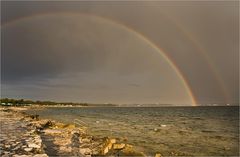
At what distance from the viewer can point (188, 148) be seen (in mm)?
24172

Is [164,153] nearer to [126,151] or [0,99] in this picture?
[126,151]

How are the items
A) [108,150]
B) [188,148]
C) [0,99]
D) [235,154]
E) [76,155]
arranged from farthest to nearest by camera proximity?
1. [0,99]
2. [188,148]
3. [235,154]
4. [108,150]
5. [76,155]

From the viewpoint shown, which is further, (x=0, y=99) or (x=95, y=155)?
(x=0, y=99)

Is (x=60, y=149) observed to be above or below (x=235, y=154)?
above

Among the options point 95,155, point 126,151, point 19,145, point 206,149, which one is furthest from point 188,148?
point 19,145

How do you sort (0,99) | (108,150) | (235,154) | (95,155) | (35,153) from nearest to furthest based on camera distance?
(35,153) → (95,155) → (108,150) → (235,154) → (0,99)

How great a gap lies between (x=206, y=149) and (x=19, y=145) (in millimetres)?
15178

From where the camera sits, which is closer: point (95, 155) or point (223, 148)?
point (95, 155)

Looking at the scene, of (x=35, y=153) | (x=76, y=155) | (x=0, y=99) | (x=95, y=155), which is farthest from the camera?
(x=0, y=99)

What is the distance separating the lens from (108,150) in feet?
59.8

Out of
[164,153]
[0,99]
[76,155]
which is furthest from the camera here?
[0,99]

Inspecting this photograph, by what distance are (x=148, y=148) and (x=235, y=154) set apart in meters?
6.66

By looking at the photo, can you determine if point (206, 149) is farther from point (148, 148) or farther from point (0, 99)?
point (0, 99)

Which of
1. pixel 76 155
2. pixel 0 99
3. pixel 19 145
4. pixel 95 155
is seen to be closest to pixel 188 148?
pixel 95 155
